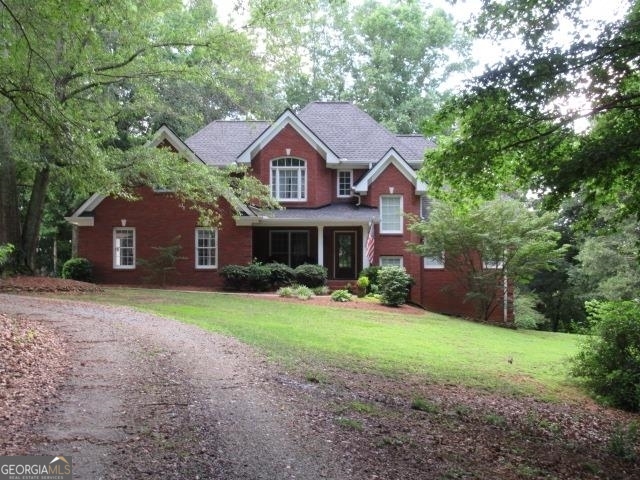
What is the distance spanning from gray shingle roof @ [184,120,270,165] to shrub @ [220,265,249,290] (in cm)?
588

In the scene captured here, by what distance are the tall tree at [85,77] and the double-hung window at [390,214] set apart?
26.2 ft

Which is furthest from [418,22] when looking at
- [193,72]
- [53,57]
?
[53,57]

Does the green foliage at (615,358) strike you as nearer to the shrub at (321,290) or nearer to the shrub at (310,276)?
the shrub at (321,290)

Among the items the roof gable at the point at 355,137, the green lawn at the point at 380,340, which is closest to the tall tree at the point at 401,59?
the roof gable at the point at 355,137

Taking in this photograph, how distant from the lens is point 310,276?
23.8 m

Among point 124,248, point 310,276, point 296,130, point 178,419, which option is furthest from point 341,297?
point 178,419

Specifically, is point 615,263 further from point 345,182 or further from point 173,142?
point 173,142

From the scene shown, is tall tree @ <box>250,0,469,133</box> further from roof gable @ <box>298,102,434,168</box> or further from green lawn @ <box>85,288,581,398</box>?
green lawn @ <box>85,288,581,398</box>

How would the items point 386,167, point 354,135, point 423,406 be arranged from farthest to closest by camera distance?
point 354,135 → point 386,167 → point 423,406

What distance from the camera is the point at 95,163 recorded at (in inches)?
427

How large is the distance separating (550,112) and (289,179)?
1979 centimetres

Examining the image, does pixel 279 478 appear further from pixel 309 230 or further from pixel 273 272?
pixel 309 230

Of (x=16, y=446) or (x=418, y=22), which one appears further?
(x=418, y=22)

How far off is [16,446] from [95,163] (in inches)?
265
